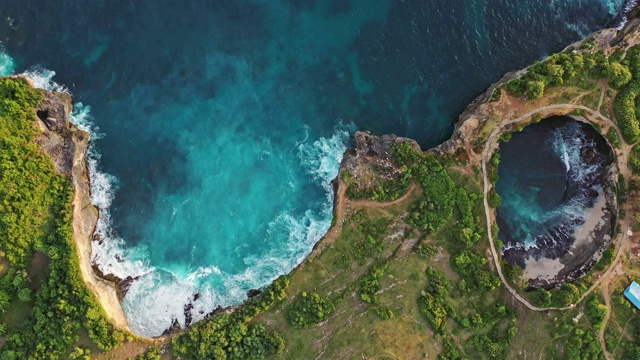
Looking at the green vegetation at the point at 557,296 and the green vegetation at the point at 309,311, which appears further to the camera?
the green vegetation at the point at 557,296

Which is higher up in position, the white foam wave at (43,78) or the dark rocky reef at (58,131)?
the white foam wave at (43,78)

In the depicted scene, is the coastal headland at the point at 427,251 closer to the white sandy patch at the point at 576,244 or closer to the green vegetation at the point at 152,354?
the white sandy patch at the point at 576,244

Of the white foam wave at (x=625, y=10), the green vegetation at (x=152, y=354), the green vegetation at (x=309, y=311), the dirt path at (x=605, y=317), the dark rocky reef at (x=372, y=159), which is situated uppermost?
the white foam wave at (x=625, y=10)

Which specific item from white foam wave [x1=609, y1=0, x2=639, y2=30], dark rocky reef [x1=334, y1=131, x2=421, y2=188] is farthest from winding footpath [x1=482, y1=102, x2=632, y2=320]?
white foam wave [x1=609, y1=0, x2=639, y2=30]

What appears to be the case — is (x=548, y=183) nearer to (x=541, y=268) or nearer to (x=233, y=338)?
(x=541, y=268)

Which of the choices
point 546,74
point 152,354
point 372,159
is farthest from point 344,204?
point 546,74

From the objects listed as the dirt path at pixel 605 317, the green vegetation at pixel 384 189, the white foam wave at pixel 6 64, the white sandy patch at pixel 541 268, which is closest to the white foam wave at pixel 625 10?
the white sandy patch at pixel 541 268
